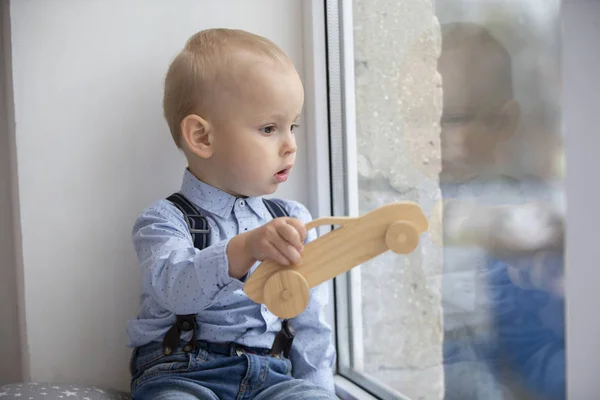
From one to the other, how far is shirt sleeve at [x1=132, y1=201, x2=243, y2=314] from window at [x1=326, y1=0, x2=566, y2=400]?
358 mm

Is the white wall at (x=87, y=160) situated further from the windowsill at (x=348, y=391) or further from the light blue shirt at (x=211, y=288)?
the windowsill at (x=348, y=391)

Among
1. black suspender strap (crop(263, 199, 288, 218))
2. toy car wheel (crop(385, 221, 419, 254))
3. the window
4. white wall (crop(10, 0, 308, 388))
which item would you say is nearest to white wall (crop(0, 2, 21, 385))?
white wall (crop(10, 0, 308, 388))

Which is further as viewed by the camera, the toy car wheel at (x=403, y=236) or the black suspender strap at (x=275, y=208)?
the black suspender strap at (x=275, y=208)

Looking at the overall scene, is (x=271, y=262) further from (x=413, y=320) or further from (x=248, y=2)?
(x=248, y=2)

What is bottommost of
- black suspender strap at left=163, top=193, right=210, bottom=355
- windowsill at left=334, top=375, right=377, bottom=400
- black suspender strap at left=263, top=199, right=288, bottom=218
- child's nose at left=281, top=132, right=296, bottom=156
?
windowsill at left=334, top=375, right=377, bottom=400

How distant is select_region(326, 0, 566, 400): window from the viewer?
0.76 m

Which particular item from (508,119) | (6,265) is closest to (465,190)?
(508,119)

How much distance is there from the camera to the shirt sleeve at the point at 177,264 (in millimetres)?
793

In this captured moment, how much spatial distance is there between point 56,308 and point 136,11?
53cm

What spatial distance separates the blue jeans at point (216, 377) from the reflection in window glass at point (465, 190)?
0.24 meters

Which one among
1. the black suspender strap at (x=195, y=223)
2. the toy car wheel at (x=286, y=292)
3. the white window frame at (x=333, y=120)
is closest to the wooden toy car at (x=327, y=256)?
the toy car wheel at (x=286, y=292)

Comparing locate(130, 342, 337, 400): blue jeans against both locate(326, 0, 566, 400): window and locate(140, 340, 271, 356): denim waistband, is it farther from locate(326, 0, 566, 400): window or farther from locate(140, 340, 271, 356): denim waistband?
locate(326, 0, 566, 400): window

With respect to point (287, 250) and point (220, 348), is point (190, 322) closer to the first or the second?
point (220, 348)

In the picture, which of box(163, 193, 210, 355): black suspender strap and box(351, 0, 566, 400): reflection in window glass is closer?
box(351, 0, 566, 400): reflection in window glass
